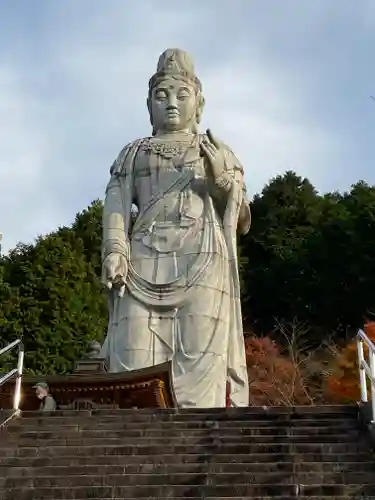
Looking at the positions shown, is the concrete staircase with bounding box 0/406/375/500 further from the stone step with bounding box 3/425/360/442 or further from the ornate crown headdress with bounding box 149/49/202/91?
the ornate crown headdress with bounding box 149/49/202/91

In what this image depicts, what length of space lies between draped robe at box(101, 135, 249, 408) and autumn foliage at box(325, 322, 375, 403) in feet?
33.3

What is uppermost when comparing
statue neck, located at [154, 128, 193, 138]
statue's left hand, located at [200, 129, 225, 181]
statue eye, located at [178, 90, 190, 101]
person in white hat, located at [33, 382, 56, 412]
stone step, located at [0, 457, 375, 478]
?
statue eye, located at [178, 90, 190, 101]

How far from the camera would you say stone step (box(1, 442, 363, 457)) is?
7984 mm

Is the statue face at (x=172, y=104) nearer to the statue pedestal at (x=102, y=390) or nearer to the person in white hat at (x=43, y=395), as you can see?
the statue pedestal at (x=102, y=390)

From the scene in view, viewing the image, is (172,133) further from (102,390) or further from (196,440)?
(196,440)

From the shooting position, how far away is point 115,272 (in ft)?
42.2

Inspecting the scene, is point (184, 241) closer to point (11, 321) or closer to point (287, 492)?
point (287, 492)

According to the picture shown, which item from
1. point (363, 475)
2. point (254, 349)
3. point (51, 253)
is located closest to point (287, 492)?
point (363, 475)

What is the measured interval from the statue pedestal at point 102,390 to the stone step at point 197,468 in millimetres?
3406

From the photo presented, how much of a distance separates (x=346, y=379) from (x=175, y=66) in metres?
11.3

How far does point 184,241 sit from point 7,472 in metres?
5.94

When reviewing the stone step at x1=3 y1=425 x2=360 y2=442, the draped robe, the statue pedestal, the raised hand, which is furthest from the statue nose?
the stone step at x1=3 y1=425 x2=360 y2=442

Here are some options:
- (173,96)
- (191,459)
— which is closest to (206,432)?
(191,459)

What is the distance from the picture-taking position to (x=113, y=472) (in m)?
7.59
